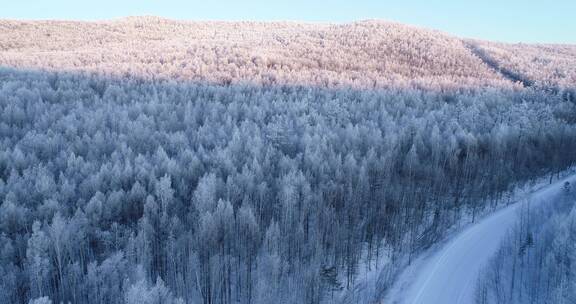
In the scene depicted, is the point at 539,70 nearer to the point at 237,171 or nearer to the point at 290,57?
the point at 290,57

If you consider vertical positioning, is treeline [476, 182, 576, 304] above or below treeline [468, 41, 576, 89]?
below

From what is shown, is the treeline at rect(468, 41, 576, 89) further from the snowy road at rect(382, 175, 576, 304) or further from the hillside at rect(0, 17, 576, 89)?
the snowy road at rect(382, 175, 576, 304)

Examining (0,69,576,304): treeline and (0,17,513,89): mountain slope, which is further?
(0,17,513,89): mountain slope

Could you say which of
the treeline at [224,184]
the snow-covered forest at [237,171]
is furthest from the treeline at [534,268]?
the treeline at [224,184]

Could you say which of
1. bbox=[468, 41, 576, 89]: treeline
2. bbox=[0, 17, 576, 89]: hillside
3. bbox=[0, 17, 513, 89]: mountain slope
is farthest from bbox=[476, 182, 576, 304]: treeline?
bbox=[468, 41, 576, 89]: treeline

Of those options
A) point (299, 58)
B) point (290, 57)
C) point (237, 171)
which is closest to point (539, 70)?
point (299, 58)

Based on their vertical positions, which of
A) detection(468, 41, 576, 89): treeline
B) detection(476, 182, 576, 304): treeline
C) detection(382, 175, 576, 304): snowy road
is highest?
detection(468, 41, 576, 89): treeline
